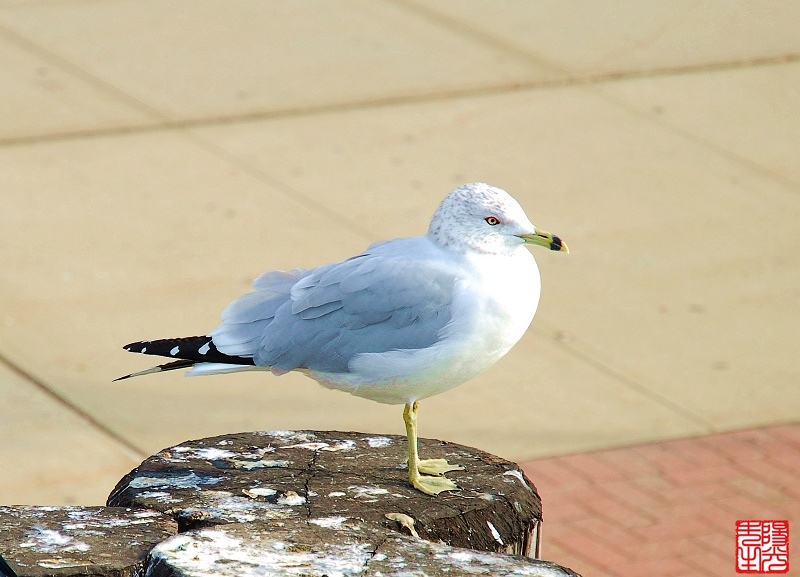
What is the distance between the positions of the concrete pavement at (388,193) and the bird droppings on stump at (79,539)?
2210mm

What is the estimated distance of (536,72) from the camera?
10102 millimetres

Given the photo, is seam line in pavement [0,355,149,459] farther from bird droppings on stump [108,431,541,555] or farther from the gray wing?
the gray wing

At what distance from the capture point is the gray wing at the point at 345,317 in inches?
155

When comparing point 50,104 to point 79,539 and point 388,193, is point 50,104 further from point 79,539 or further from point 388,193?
point 79,539

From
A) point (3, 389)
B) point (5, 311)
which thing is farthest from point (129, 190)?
point (3, 389)

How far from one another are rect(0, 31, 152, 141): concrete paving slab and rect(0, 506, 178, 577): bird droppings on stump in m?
5.67

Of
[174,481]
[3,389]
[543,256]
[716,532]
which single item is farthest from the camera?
[543,256]

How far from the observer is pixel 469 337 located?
3873 mm

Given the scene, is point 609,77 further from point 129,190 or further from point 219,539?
point 219,539

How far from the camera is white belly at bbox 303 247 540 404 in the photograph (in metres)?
3.87

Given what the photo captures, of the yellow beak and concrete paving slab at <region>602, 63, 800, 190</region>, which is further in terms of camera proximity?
concrete paving slab at <region>602, 63, 800, 190</region>

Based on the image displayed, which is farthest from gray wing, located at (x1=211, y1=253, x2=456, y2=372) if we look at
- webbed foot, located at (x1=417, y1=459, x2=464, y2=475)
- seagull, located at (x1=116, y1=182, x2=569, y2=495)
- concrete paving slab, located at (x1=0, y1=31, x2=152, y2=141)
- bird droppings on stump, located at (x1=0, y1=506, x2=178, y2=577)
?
concrete paving slab, located at (x1=0, y1=31, x2=152, y2=141)

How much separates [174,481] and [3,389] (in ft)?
9.72

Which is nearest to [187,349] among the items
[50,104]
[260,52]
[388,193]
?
[388,193]
